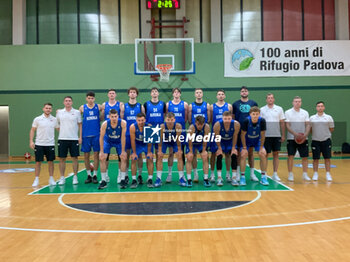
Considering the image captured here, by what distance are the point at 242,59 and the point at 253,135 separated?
7674 millimetres

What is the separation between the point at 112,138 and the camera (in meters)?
6.91

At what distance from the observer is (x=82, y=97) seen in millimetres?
13922

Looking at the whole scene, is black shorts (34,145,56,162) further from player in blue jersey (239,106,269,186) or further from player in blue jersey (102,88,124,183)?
player in blue jersey (239,106,269,186)

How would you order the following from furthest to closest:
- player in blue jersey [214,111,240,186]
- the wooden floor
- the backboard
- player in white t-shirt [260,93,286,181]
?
the backboard < player in white t-shirt [260,93,286,181] < player in blue jersey [214,111,240,186] < the wooden floor

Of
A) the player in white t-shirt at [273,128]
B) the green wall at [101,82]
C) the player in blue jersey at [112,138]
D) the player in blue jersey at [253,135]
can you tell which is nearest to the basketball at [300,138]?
the player in white t-shirt at [273,128]

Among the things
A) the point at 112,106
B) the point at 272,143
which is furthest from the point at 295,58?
the point at 112,106

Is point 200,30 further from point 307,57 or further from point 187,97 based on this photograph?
point 307,57

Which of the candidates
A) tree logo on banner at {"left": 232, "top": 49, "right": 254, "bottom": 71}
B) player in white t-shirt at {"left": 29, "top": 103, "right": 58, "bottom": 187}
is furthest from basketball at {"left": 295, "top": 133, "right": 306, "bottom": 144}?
tree logo on banner at {"left": 232, "top": 49, "right": 254, "bottom": 71}

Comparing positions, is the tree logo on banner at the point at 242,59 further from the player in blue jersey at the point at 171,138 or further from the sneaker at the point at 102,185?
the sneaker at the point at 102,185

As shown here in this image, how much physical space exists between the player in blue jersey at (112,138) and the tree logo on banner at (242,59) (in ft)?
27.4

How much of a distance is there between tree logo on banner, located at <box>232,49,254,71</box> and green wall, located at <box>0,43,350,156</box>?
1.66 ft

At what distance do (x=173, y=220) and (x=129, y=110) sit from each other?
3.41m

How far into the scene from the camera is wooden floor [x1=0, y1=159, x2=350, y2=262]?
3.27 meters

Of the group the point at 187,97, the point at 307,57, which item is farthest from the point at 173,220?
the point at 307,57
